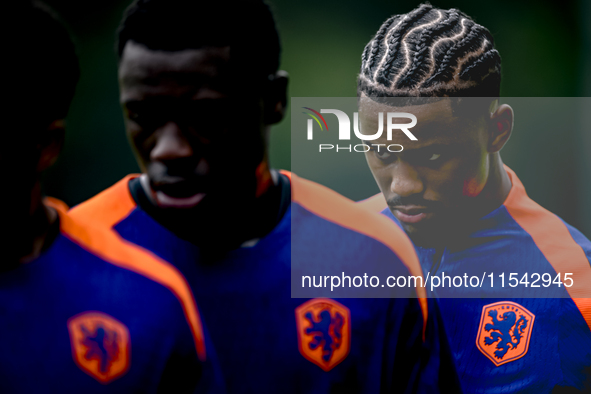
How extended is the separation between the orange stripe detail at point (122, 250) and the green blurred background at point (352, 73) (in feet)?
0.33

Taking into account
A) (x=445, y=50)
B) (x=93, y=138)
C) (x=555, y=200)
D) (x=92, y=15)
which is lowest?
(x=555, y=200)

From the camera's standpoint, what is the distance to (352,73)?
6.09 feet

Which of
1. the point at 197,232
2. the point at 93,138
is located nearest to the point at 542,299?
the point at 197,232

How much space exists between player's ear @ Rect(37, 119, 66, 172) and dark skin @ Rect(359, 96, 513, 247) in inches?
41.7

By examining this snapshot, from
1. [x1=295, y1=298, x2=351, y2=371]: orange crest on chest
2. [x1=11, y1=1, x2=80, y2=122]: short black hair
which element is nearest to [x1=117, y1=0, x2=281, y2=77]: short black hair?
[x1=11, y1=1, x2=80, y2=122]: short black hair

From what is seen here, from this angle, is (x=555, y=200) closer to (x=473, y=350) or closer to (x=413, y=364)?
(x=473, y=350)

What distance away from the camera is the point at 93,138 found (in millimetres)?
1698

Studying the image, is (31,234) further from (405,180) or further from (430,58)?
(430,58)

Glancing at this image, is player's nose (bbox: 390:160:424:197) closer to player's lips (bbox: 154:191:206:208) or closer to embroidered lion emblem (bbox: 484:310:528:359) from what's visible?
embroidered lion emblem (bbox: 484:310:528:359)

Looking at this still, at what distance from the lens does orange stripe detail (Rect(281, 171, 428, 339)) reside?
1.79 meters

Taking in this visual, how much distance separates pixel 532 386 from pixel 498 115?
3.52 ft

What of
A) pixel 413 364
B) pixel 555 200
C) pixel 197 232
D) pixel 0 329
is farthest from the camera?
pixel 555 200

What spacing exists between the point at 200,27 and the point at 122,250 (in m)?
0.77

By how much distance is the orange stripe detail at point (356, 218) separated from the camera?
179cm
